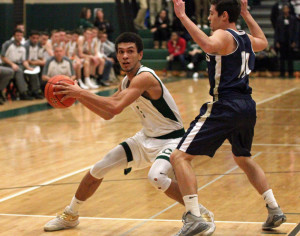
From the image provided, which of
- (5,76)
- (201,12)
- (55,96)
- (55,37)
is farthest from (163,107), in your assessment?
(201,12)

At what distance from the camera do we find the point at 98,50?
18875 millimetres

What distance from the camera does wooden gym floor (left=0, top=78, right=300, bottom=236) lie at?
574 cm

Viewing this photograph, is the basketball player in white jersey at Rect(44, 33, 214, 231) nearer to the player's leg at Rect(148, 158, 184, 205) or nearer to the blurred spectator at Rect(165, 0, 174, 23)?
the player's leg at Rect(148, 158, 184, 205)

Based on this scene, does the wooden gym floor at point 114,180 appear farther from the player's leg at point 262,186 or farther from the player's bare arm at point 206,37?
the player's bare arm at point 206,37

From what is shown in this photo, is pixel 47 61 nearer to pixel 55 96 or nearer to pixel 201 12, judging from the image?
pixel 201 12

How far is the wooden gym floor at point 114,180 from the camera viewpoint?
5.74 metres

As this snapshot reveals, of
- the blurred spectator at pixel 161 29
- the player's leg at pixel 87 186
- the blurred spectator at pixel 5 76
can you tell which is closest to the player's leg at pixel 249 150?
the player's leg at pixel 87 186

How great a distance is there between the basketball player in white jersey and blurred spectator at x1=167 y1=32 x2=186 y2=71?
15630 millimetres

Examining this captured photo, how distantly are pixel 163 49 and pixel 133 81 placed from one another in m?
17.6

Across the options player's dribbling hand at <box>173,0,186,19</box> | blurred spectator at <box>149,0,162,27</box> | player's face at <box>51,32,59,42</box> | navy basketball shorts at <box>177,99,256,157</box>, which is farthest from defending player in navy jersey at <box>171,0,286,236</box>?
blurred spectator at <box>149,0,162,27</box>

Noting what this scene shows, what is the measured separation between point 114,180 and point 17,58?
8301 millimetres

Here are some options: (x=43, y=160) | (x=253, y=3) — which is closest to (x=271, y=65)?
(x=253, y=3)

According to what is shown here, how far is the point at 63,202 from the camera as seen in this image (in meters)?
6.59

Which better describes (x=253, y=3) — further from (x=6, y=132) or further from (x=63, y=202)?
(x=63, y=202)
